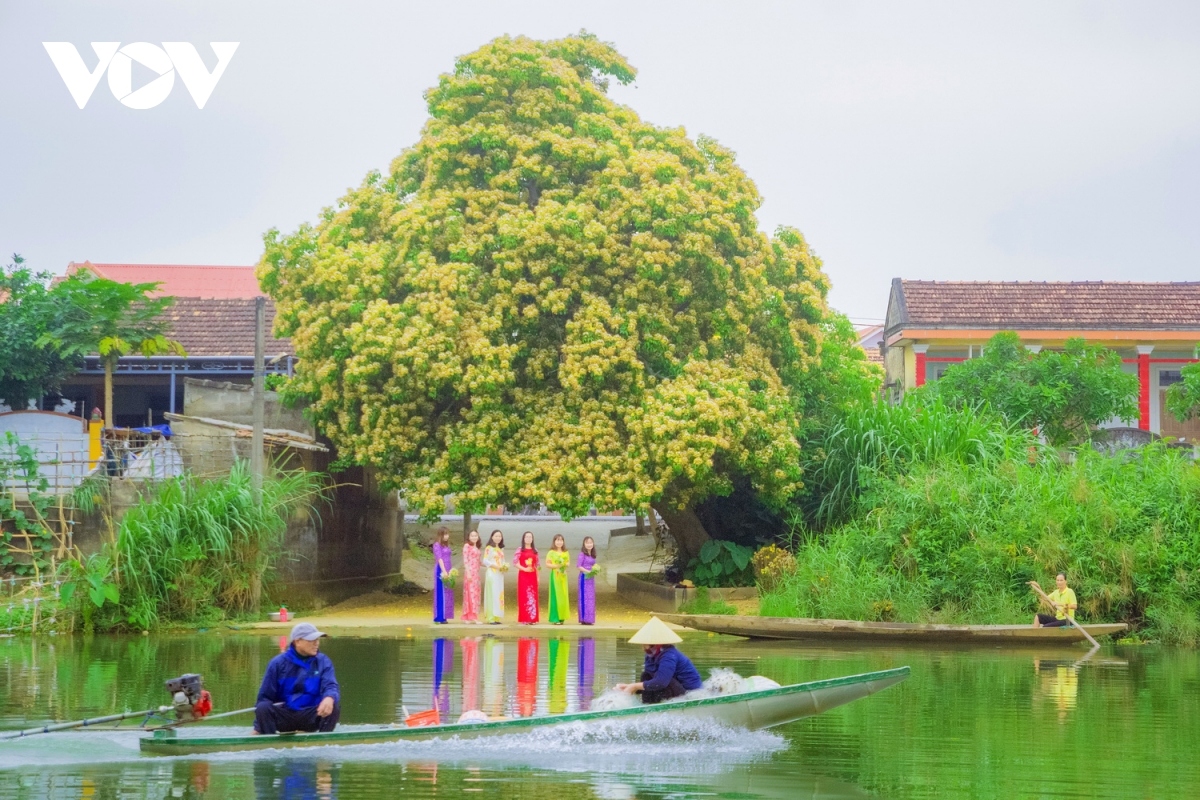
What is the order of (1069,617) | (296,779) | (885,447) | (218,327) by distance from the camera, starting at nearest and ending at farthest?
(296,779), (1069,617), (885,447), (218,327)

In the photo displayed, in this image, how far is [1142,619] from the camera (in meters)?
20.4

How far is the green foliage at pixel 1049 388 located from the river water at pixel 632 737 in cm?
1033

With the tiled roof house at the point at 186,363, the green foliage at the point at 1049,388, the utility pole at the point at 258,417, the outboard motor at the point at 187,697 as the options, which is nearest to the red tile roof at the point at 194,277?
the tiled roof house at the point at 186,363

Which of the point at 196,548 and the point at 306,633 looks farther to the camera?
the point at 196,548

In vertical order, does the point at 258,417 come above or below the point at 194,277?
below

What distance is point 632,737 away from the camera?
10.7m

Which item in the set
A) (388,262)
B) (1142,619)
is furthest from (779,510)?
(388,262)

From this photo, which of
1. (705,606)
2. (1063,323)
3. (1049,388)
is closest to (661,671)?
(705,606)

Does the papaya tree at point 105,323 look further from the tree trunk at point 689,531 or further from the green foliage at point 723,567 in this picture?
the green foliage at point 723,567

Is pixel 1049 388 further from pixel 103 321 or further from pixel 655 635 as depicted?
pixel 655 635

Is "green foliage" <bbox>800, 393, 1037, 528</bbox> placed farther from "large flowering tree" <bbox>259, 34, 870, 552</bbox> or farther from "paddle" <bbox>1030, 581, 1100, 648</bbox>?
"paddle" <bbox>1030, 581, 1100, 648</bbox>

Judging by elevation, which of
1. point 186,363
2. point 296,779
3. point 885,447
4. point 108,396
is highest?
point 186,363

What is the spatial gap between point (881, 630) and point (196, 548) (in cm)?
939

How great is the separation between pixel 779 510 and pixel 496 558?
513 cm
